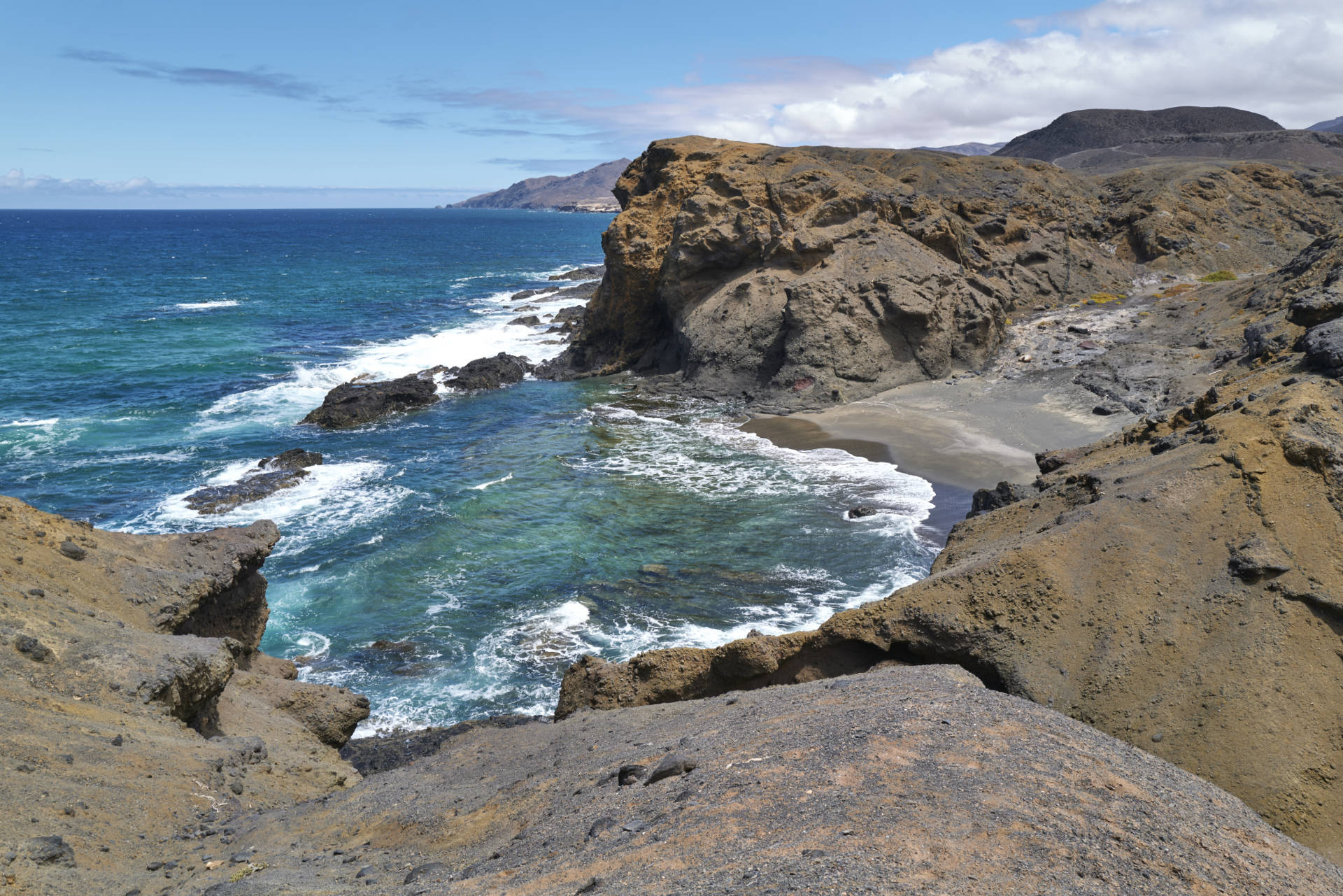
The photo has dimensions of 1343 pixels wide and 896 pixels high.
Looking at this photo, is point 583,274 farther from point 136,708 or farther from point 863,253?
point 136,708

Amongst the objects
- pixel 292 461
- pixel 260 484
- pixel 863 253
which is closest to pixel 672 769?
pixel 260 484

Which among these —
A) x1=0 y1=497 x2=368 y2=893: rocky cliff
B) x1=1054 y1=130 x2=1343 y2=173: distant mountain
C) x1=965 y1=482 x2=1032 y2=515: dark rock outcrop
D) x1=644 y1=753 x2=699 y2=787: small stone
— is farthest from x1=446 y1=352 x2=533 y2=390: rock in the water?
x1=1054 y1=130 x2=1343 y2=173: distant mountain

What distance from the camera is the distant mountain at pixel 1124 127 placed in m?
83.0

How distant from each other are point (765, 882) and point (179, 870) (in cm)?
438

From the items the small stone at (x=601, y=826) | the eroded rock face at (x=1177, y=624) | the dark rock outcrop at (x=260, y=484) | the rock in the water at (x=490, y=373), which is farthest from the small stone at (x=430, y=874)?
the rock in the water at (x=490, y=373)

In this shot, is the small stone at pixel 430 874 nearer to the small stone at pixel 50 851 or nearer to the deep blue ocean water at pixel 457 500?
the small stone at pixel 50 851

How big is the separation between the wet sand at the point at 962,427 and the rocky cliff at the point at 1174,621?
1062cm

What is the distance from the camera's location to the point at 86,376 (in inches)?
1391

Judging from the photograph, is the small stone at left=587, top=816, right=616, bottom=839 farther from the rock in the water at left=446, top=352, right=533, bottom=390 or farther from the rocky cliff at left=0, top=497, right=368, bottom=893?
the rock in the water at left=446, top=352, right=533, bottom=390

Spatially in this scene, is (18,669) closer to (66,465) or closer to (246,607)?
(246,607)

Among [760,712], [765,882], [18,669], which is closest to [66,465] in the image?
[18,669]

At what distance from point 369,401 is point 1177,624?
2668 centimetres

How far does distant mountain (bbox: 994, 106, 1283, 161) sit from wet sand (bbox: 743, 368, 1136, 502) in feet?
208

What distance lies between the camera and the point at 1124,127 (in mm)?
85562
